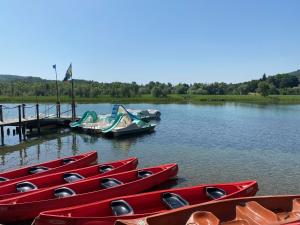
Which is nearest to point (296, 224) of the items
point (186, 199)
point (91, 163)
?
point (186, 199)

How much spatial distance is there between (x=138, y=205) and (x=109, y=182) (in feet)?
10.8

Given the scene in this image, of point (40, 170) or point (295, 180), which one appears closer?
point (40, 170)

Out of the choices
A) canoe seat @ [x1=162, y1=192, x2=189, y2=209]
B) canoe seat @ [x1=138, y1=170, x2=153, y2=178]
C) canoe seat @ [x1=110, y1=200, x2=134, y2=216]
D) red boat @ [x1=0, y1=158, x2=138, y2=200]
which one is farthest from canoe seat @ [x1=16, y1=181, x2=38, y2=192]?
canoe seat @ [x1=162, y1=192, x2=189, y2=209]

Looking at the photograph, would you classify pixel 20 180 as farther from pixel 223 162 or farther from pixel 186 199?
pixel 223 162

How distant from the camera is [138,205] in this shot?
1380 cm

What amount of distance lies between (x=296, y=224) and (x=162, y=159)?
58.6 feet

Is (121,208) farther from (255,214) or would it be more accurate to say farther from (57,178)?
(57,178)

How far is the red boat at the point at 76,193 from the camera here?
13617 mm

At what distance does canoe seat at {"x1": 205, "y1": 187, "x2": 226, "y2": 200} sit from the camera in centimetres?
1515

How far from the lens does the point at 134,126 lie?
4084cm

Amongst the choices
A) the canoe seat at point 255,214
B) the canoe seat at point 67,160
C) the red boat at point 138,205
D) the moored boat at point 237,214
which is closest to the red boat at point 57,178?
the canoe seat at point 67,160

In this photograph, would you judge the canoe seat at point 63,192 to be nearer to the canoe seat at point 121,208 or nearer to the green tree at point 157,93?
the canoe seat at point 121,208

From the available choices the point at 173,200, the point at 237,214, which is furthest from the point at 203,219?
the point at 173,200

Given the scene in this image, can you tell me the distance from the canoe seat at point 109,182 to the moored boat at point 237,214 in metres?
5.42
